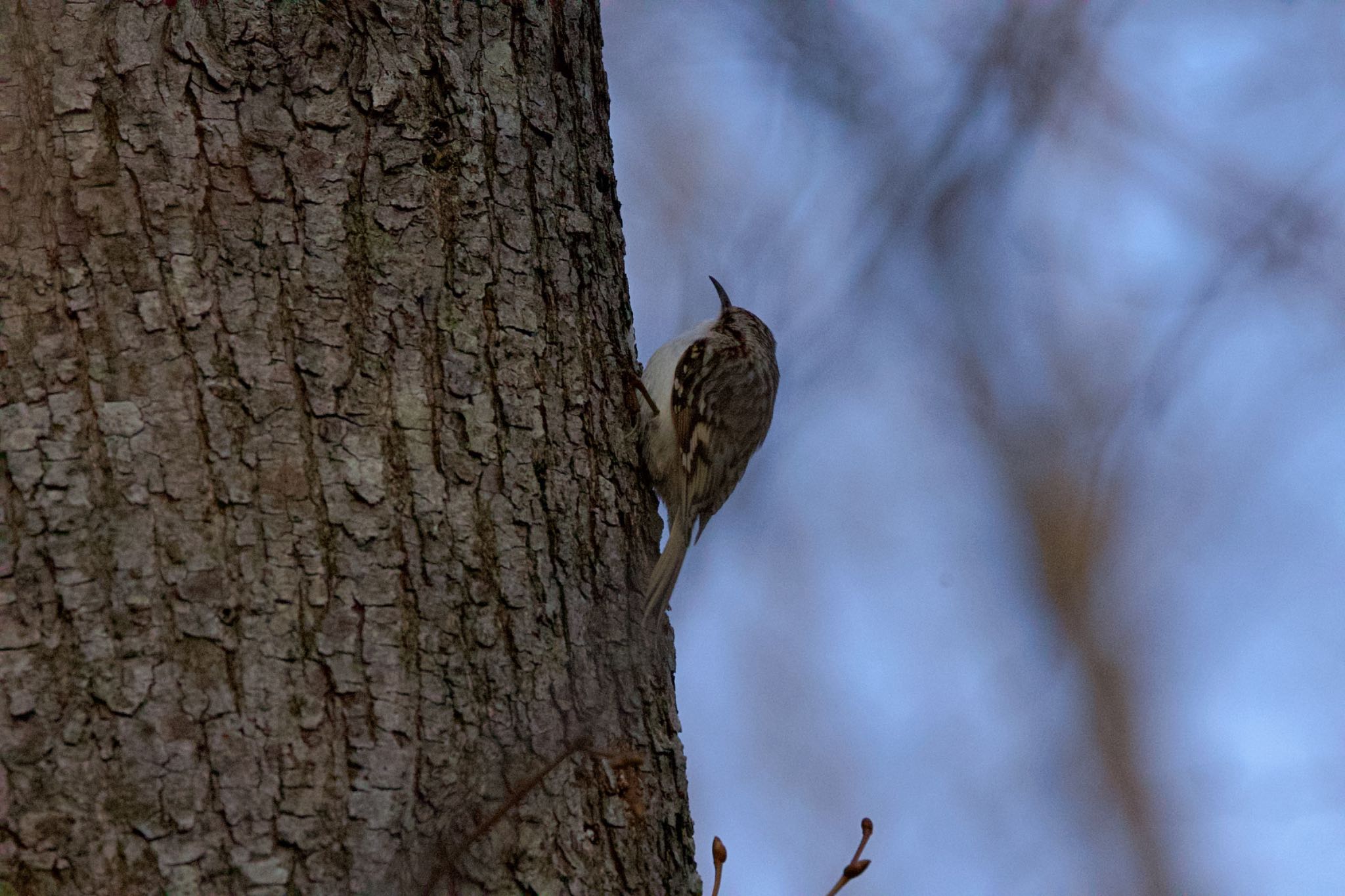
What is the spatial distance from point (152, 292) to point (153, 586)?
41 centimetres

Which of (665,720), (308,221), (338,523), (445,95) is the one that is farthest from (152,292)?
(665,720)

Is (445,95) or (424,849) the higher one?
(445,95)

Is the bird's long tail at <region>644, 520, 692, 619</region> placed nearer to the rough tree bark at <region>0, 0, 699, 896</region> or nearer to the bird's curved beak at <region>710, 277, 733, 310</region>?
the rough tree bark at <region>0, 0, 699, 896</region>

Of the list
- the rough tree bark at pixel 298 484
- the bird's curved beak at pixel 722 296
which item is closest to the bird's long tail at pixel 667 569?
the rough tree bark at pixel 298 484

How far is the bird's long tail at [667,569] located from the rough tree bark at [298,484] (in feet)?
0.21

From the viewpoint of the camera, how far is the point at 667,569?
2379 millimetres

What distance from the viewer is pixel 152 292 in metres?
1.59

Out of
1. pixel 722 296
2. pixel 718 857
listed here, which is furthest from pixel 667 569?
pixel 722 296

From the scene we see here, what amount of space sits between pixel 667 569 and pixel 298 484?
3.13 feet

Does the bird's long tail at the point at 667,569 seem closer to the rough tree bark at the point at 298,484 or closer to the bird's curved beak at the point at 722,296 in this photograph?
the rough tree bark at the point at 298,484

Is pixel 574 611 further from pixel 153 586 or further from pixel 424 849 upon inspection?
pixel 153 586

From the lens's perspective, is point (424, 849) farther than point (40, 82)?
No

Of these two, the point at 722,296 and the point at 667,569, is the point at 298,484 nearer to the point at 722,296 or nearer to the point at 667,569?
the point at 667,569

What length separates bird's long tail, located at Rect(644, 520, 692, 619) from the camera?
6.68 ft
